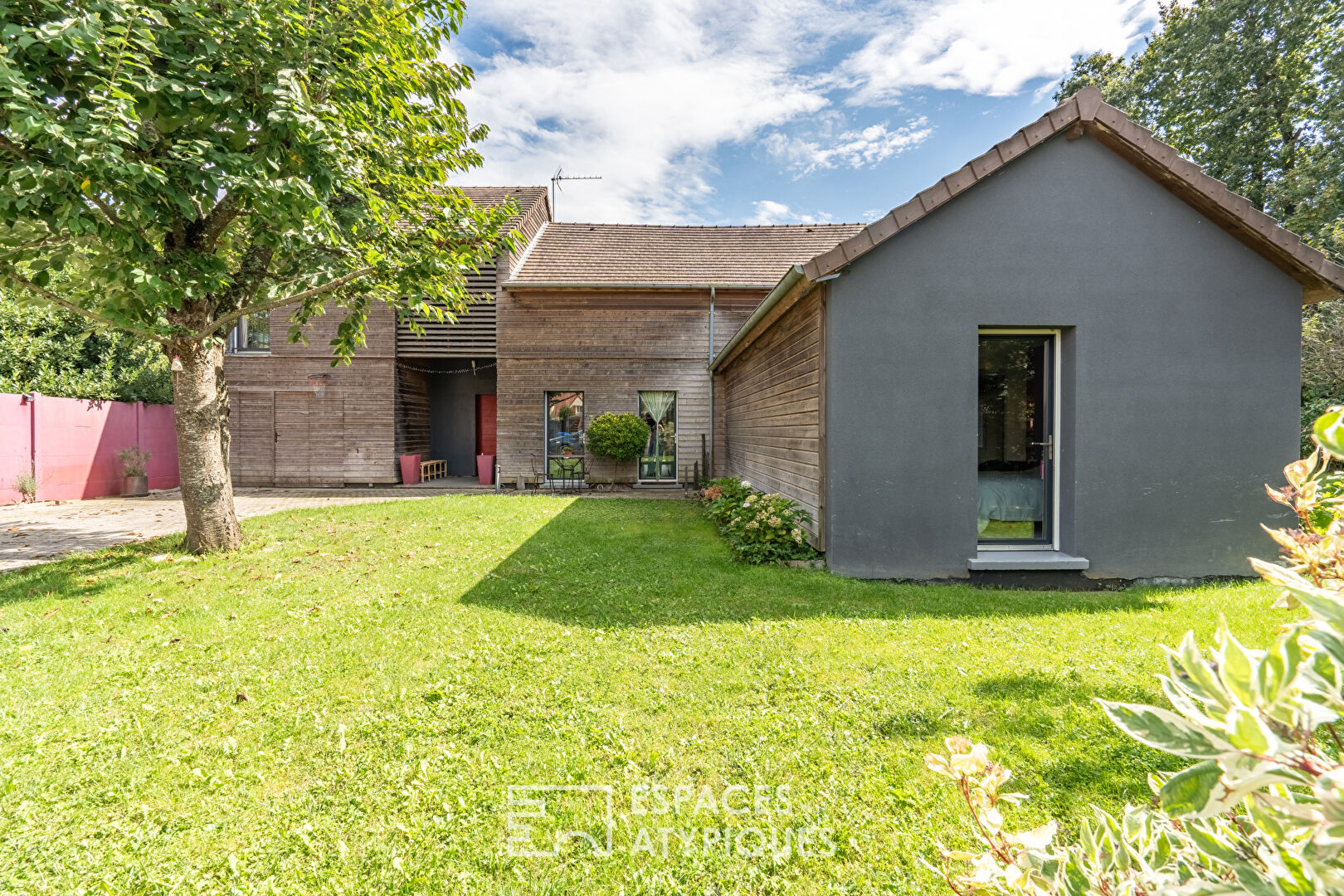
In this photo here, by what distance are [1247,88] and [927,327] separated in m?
17.7

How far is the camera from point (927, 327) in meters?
5.17

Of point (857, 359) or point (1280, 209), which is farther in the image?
point (1280, 209)

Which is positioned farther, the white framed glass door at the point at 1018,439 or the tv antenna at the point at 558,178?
the tv antenna at the point at 558,178

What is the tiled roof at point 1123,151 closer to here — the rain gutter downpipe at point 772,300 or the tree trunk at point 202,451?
the rain gutter downpipe at point 772,300

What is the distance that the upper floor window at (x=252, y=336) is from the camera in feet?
43.6

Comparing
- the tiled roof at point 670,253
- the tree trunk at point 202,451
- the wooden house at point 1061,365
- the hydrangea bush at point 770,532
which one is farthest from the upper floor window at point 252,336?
the wooden house at point 1061,365

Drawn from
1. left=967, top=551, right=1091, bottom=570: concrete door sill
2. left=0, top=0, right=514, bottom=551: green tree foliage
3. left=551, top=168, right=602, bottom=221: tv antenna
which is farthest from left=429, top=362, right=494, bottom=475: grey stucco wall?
left=967, top=551, right=1091, bottom=570: concrete door sill

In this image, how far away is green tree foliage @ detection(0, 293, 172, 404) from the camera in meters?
12.7

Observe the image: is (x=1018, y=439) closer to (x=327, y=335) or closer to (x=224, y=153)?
(x=224, y=153)

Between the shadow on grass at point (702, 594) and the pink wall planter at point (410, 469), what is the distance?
8672 mm

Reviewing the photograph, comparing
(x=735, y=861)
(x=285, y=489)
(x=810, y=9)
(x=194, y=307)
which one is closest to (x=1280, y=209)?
(x=810, y=9)

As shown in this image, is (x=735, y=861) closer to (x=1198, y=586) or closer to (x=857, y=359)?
(x=857, y=359)

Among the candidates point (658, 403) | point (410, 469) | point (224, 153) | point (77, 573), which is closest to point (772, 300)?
point (224, 153)

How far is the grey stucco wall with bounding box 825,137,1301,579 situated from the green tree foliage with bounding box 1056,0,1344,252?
10.7 m
